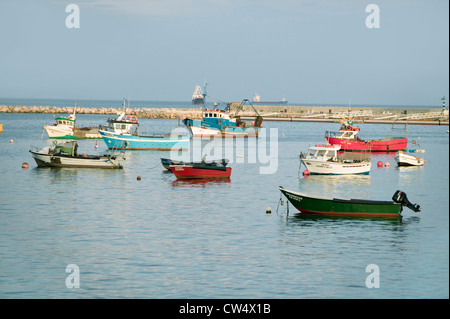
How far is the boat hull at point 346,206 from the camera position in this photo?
99.5 ft

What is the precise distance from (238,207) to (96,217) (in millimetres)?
7587

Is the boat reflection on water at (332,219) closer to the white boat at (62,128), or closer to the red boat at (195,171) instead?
the red boat at (195,171)

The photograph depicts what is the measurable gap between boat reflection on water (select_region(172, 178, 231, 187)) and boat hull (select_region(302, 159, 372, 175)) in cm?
639


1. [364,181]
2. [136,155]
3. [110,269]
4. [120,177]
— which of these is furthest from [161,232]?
[136,155]

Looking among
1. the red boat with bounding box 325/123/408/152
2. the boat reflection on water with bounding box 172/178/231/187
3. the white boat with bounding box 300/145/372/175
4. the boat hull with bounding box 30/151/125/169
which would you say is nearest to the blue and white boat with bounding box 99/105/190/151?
the red boat with bounding box 325/123/408/152

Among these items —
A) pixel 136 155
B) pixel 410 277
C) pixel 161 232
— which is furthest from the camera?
pixel 136 155

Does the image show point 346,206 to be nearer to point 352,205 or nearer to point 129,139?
point 352,205

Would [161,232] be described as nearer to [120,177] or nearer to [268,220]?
[268,220]

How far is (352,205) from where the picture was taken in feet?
99.4

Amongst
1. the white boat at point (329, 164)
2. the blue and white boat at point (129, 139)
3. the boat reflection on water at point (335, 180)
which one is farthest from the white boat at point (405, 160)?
the blue and white boat at point (129, 139)

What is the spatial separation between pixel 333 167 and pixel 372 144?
72.9 ft

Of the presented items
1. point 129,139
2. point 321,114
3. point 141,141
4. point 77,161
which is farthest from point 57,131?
point 321,114

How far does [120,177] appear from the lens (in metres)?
46.9
